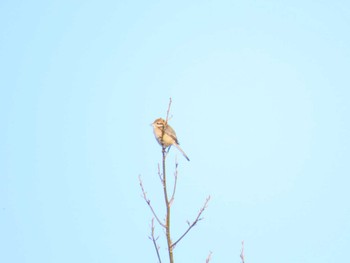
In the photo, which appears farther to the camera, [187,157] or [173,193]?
[187,157]

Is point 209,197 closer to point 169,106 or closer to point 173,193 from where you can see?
point 173,193

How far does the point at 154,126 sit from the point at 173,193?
23.2ft

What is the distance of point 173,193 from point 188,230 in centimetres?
36

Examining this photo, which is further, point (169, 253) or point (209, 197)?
point (209, 197)

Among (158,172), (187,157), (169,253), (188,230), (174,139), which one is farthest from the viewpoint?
(174,139)

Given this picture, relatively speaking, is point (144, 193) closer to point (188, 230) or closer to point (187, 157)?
point (188, 230)

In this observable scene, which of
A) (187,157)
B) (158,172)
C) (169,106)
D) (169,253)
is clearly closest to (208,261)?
(169,253)

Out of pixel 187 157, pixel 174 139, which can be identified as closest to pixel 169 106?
pixel 187 157

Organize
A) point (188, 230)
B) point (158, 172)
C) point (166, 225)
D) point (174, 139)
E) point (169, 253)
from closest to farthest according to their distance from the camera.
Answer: point (169, 253) < point (166, 225) < point (188, 230) < point (158, 172) < point (174, 139)

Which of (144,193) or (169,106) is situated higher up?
(169,106)

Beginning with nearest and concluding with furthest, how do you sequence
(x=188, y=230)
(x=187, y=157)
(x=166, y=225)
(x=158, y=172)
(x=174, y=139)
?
(x=166, y=225)
(x=188, y=230)
(x=158, y=172)
(x=187, y=157)
(x=174, y=139)

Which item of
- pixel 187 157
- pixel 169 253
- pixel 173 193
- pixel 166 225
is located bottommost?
pixel 169 253

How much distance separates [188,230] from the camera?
473 cm

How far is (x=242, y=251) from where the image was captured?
479 cm
